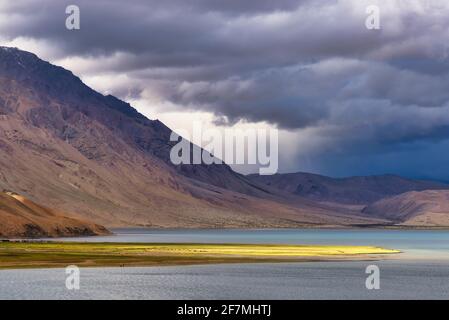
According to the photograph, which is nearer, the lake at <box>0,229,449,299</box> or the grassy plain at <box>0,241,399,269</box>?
the lake at <box>0,229,449,299</box>

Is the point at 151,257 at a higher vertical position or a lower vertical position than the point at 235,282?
higher

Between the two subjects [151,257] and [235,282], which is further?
[151,257]

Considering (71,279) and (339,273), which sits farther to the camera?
(339,273)

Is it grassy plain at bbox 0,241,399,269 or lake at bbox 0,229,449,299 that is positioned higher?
grassy plain at bbox 0,241,399,269

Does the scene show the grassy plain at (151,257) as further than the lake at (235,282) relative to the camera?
Yes

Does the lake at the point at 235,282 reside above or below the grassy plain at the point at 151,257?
below
